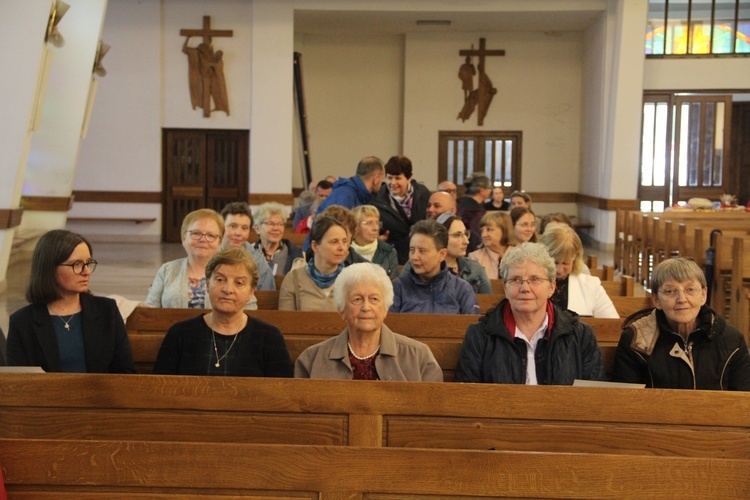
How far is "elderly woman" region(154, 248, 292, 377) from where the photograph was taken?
3.68 m

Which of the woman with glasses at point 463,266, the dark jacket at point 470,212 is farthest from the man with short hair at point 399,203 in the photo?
the woman with glasses at point 463,266

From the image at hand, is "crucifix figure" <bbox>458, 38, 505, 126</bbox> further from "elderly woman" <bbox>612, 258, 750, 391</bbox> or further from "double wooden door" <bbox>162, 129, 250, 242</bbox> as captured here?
"elderly woman" <bbox>612, 258, 750, 391</bbox>

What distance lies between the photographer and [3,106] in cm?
898

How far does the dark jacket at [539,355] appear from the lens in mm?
3645

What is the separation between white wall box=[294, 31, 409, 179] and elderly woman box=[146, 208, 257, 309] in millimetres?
12060

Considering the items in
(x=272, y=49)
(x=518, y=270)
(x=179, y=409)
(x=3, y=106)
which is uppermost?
(x=272, y=49)

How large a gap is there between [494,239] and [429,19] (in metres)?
9.65

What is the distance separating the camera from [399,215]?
24.4 feet

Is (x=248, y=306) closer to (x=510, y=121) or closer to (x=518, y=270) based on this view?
(x=518, y=270)

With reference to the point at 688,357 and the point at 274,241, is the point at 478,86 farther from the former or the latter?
the point at 688,357

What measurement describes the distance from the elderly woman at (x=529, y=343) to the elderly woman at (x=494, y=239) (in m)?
2.81

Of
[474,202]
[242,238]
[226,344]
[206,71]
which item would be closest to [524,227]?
[474,202]

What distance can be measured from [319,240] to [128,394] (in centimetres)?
224

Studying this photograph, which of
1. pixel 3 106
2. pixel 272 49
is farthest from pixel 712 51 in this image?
pixel 3 106
